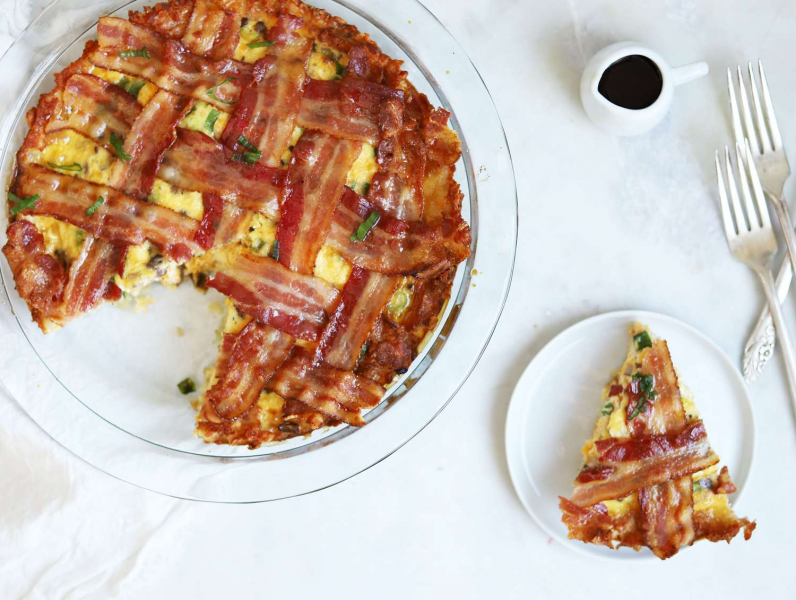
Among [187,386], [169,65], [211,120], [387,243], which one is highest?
[169,65]

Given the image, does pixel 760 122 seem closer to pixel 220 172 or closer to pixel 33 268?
pixel 220 172

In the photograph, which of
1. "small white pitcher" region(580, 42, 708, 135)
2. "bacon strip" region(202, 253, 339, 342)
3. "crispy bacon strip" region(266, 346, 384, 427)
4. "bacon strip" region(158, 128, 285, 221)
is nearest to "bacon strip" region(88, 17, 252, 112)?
"bacon strip" region(158, 128, 285, 221)

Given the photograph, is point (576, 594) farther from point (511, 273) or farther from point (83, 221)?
point (83, 221)

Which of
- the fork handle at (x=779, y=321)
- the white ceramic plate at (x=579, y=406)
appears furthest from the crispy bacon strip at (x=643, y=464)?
the fork handle at (x=779, y=321)

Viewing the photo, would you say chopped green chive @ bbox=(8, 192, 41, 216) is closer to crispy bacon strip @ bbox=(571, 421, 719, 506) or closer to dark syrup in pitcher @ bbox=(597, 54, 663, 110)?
dark syrup in pitcher @ bbox=(597, 54, 663, 110)

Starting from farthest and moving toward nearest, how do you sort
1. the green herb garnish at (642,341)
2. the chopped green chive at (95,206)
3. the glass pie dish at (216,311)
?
the green herb garnish at (642,341) < the glass pie dish at (216,311) < the chopped green chive at (95,206)

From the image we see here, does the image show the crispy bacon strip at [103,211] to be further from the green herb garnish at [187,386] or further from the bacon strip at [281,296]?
the green herb garnish at [187,386]

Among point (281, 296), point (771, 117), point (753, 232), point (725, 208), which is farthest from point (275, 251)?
point (771, 117)
